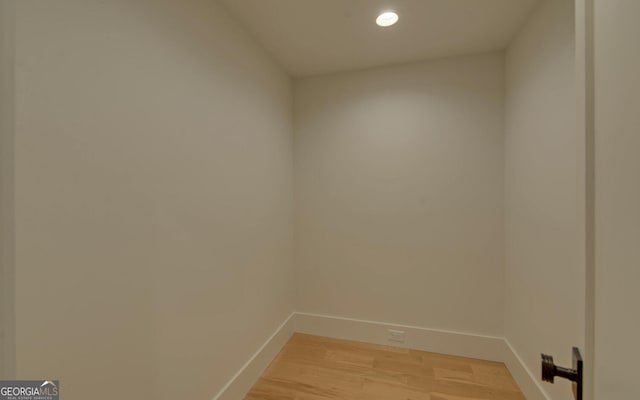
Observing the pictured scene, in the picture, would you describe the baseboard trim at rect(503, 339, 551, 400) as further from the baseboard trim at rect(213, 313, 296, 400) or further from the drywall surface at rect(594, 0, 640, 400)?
the baseboard trim at rect(213, 313, 296, 400)

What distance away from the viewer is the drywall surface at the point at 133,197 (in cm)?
84

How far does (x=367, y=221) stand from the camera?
2.59m

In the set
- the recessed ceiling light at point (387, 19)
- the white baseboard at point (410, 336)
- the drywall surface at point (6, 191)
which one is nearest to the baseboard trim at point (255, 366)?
the white baseboard at point (410, 336)

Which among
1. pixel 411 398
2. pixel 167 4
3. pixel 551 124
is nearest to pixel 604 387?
pixel 551 124

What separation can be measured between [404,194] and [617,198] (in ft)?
6.57

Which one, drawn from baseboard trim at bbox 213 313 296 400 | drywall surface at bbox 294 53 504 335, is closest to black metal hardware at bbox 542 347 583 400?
baseboard trim at bbox 213 313 296 400

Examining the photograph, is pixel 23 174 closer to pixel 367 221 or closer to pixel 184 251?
pixel 184 251

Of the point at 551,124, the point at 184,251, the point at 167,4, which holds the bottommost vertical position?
the point at 184,251

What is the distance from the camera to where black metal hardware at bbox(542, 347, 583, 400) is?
0.62 meters

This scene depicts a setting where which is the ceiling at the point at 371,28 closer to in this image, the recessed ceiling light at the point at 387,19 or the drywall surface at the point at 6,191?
the recessed ceiling light at the point at 387,19

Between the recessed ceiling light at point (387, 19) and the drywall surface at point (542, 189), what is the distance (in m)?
0.89

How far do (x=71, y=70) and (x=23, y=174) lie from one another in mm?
388

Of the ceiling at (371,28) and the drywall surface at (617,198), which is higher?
the ceiling at (371,28)

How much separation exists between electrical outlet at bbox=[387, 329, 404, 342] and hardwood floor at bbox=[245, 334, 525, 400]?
0.08 m
